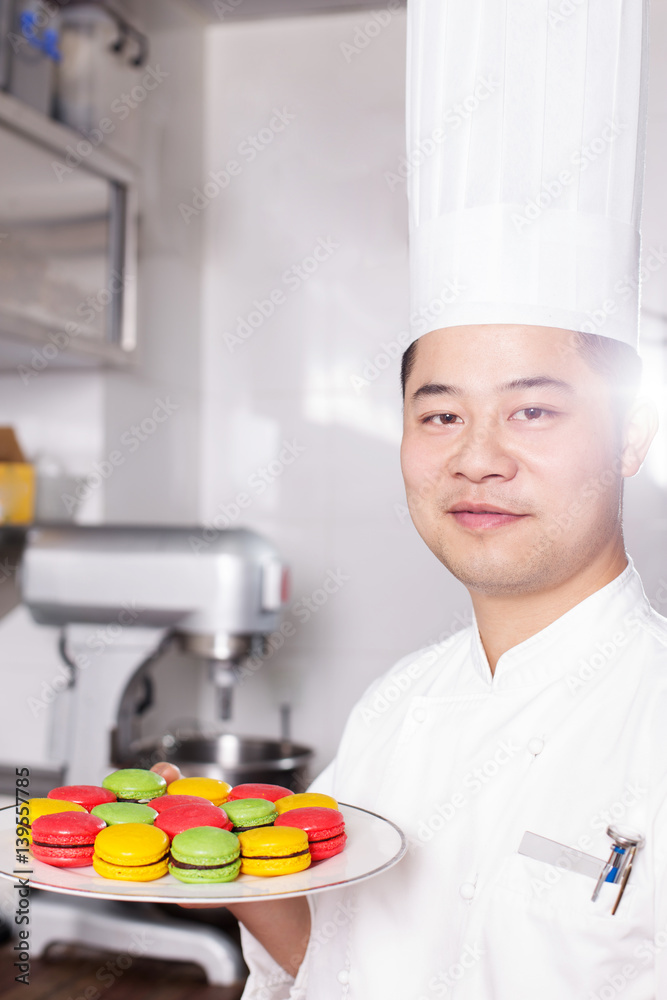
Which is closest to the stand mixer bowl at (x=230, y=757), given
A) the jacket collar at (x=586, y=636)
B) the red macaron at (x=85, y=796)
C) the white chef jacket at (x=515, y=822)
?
the white chef jacket at (x=515, y=822)

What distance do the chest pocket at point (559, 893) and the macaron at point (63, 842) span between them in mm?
335

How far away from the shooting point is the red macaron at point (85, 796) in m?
0.83

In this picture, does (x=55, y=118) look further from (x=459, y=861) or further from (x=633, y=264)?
(x=459, y=861)

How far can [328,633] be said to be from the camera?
2289 millimetres

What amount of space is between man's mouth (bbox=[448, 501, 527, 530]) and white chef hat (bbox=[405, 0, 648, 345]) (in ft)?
0.58

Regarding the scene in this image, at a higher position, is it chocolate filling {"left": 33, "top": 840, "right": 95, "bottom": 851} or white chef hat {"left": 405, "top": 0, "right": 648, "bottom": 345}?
white chef hat {"left": 405, "top": 0, "right": 648, "bottom": 345}

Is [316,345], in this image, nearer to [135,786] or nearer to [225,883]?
[135,786]

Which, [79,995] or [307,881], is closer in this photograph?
[307,881]

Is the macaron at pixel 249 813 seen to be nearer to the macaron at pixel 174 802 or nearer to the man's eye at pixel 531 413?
the macaron at pixel 174 802

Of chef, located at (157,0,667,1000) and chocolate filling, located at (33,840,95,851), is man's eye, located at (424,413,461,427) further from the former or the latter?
chocolate filling, located at (33,840,95,851)

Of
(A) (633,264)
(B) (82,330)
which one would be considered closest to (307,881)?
(A) (633,264)

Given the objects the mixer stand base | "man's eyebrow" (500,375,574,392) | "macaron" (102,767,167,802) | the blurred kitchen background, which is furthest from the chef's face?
the blurred kitchen background

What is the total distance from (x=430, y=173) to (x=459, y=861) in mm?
669

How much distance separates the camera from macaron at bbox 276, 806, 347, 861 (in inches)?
29.8
